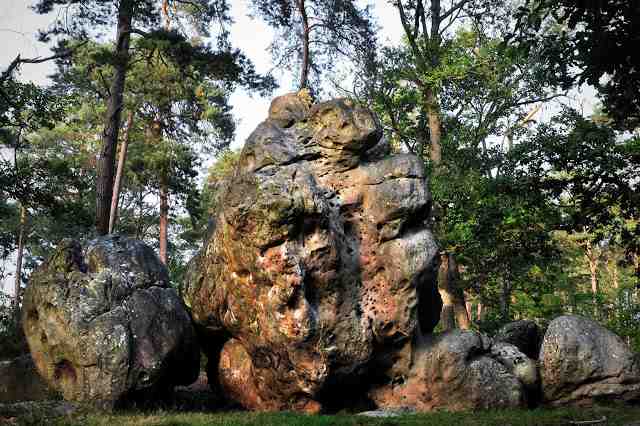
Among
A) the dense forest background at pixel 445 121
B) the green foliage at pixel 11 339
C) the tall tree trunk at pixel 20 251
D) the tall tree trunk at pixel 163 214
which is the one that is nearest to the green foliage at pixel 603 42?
the dense forest background at pixel 445 121

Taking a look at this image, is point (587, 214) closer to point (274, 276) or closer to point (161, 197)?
point (274, 276)

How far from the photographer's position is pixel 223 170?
38625mm

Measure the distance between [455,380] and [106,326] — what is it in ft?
25.8

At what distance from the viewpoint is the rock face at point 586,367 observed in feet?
43.3

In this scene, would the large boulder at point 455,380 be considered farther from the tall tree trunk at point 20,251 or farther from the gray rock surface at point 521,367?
the tall tree trunk at point 20,251

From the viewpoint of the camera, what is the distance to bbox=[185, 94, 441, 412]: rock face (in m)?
12.2

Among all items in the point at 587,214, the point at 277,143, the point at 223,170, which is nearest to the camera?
the point at 277,143

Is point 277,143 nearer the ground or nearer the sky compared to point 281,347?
nearer the sky

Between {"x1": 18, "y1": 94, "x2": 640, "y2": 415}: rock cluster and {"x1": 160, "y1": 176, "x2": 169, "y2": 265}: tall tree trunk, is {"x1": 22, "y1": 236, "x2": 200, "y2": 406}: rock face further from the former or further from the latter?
{"x1": 160, "y1": 176, "x2": 169, "y2": 265}: tall tree trunk

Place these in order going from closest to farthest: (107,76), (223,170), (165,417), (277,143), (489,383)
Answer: (165,417)
(489,383)
(277,143)
(107,76)
(223,170)

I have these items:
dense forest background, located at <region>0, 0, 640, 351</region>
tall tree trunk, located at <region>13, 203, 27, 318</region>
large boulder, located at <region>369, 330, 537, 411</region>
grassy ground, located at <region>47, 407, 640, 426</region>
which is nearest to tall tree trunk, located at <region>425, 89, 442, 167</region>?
dense forest background, located at <region>0, 0, 640, 351</region>

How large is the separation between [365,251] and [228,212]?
3330 mm

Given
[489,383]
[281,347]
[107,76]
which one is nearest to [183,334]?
[281,347]

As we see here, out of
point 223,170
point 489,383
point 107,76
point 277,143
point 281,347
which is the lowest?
point 489,383
